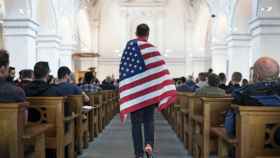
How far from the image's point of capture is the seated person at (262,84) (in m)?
3.57

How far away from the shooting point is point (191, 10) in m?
27.2

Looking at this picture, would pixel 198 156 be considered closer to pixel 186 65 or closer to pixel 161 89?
pixel 161 89

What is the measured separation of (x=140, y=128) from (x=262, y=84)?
177cm

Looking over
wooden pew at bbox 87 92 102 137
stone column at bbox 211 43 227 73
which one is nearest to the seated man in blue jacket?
wooden pew at bbox 87 92 102 137

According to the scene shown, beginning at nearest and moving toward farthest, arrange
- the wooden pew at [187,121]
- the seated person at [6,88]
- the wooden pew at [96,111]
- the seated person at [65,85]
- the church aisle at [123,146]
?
the seated person at [6,88] → the seated person at [65,85] → the church aisle at [123,146] → the wooden pew at [187,121] → the wooden pew at [96,111]

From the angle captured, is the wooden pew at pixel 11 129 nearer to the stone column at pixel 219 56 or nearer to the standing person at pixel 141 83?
the standing person at pixel 141 83

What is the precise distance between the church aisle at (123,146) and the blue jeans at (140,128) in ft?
5.67

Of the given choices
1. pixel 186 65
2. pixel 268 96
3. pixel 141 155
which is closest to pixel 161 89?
pixel 141 155

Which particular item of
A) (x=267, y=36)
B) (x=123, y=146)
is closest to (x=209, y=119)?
(x=123, y=146)

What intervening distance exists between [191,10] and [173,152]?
21.2 m

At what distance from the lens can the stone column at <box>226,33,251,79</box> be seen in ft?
45.4

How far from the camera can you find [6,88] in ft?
13.3

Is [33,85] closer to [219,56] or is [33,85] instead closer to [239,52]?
[239,52]

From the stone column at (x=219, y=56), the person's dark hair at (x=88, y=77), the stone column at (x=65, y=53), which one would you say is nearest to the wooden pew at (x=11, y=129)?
the person's dark hair at (x=88, y=77)
